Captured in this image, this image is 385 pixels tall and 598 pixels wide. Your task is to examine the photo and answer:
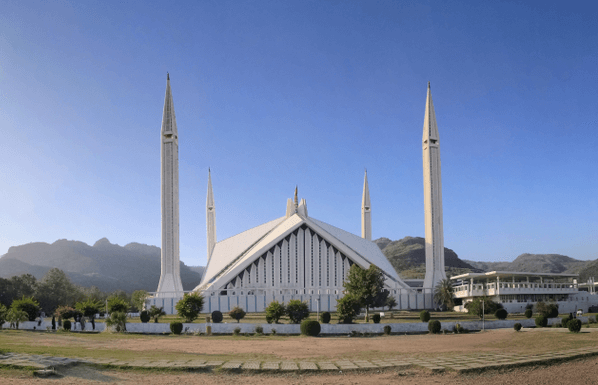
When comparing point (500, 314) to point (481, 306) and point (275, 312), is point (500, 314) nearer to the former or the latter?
point (481, 306)

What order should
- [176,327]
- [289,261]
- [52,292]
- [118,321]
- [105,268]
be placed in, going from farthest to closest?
[105,268]
[52,292]
[289,261]
[118,321]
[176,327]

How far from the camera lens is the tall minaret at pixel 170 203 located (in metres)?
44.3

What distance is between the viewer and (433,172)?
4962cm

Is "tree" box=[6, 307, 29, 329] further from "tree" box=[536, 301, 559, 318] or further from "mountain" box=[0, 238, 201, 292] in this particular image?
"mountain" box=[0, 238, 201, 292]

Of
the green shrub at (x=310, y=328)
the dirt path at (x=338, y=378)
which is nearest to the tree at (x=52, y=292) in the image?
the green shrub at (x=310, y=328)

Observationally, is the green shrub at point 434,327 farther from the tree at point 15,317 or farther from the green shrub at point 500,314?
the tree at point 15,317

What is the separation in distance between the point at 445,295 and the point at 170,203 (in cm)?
2641

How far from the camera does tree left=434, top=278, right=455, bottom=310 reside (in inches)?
1634

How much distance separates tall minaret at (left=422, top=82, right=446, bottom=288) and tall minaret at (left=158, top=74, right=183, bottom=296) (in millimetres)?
24226

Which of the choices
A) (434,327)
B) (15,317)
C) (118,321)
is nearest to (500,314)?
(434,327)

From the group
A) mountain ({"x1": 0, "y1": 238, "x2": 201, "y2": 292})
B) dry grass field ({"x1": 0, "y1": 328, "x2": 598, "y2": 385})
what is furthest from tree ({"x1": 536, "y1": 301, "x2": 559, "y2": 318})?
mountain ({"x1": 0, "y1": 238, "x2": 201, "y2": 292})

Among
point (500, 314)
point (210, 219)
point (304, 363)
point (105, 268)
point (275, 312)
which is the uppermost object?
point (210, 219)

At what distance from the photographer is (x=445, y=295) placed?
137 ft

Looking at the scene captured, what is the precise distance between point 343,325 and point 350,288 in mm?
7113
